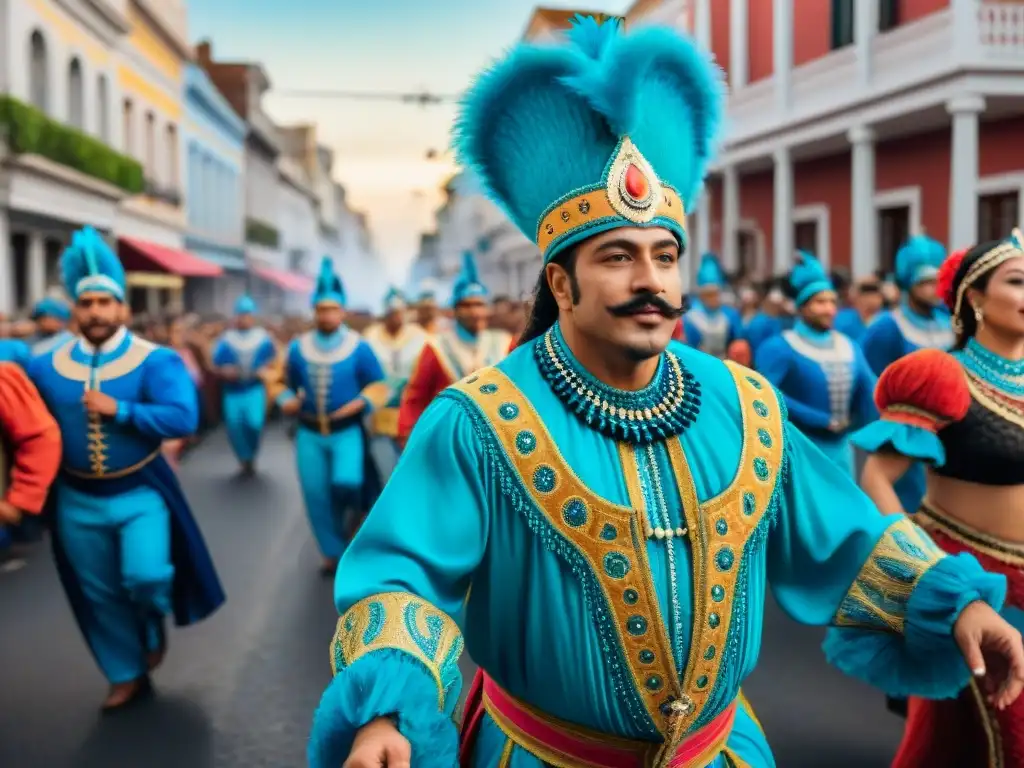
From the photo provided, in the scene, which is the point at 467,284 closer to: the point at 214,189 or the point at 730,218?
the point at 730,218

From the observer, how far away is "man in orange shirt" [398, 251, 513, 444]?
7.24 metres

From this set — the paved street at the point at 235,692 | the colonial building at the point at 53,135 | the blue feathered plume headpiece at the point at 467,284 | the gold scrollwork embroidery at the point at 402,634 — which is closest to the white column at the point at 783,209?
the colonial building at the point at 53,135

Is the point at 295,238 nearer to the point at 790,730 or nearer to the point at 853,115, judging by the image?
the point at 853,115

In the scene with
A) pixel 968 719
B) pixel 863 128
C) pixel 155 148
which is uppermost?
pixel 155 148

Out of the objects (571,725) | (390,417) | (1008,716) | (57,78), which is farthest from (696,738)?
(57,78)

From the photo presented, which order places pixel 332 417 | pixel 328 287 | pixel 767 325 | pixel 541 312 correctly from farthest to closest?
pixel 767 325 < pixel 328 287 < pixel 332 417 < pixel 541 312

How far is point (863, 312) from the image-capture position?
11109mm

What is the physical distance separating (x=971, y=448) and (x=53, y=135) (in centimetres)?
1951

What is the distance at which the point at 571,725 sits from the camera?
228cm

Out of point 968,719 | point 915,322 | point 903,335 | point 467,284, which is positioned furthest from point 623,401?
point 467,284

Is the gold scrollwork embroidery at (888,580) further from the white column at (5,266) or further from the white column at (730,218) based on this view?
the white column at (730,218)

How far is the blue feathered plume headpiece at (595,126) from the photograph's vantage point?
2258mm

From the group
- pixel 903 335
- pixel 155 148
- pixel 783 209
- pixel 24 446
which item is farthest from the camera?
pixel 155 148

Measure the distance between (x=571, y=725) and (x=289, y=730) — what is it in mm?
3209
